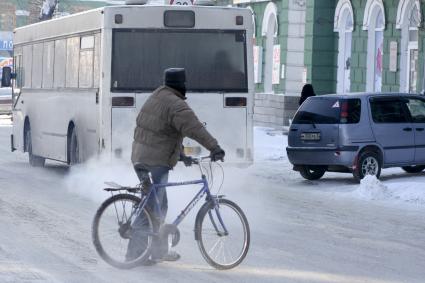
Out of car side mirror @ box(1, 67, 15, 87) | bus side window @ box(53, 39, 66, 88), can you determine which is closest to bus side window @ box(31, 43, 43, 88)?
car side mirror @ box(1, 67, 15, 87)

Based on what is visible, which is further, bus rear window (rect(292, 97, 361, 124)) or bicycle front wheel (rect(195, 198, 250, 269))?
bus rear window (rect(292, 97, 361, 124))

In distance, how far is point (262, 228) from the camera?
14.9 m

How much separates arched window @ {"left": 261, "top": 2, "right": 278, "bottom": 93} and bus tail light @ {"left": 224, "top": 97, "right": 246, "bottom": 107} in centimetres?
2323

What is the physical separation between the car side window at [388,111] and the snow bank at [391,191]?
226 cm

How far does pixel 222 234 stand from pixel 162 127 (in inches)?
42.1

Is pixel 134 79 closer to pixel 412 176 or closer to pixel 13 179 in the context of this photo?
pixel 13 179

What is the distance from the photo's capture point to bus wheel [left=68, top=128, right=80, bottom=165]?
70.4 ft

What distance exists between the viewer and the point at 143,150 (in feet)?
37.0

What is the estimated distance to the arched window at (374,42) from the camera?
34.8 meters

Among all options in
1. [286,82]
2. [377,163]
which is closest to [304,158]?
[377,163]

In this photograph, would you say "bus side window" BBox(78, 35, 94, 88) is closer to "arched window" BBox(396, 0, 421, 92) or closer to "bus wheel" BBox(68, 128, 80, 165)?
"bus wheel" BBox(68, 128, 80, 165)

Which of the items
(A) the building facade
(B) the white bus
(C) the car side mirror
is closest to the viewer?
(B) the white bus

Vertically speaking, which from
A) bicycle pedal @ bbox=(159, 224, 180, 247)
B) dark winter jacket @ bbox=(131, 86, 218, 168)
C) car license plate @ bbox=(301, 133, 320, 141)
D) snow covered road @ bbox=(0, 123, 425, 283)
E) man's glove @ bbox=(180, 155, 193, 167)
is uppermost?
dark winter jacket @ bbox=(131, 86, 218, 168)

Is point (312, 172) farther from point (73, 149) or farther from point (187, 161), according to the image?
point (187, 161)
